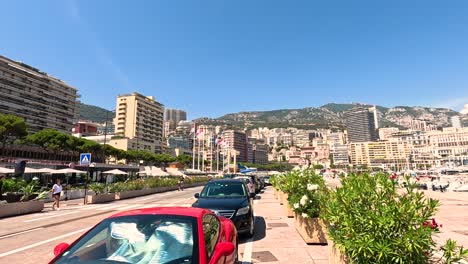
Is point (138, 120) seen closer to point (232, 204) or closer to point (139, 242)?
point (232, 204)

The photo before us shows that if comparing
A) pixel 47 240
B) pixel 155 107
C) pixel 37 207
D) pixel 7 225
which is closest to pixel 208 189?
pixel 47 240

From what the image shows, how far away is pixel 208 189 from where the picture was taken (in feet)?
34.7

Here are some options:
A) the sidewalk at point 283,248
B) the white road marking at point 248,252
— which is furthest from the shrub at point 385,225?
the white road marking at point 248,252

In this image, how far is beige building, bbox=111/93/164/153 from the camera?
13825cm

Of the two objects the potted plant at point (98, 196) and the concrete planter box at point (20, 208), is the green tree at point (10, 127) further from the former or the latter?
the concrete planter box at point (20, 208)

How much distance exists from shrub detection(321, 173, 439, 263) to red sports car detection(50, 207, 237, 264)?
65.0 inches

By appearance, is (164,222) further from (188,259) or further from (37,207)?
(37,207)

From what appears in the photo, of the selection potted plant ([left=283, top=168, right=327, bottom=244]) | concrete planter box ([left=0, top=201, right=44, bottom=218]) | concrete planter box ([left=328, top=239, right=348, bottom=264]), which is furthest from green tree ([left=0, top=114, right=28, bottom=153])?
concrete planter box ([left=328, top=239, right=348, bottom=264])

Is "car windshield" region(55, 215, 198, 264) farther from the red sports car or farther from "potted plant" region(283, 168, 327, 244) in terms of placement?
"potted plant" region(283, 168, 327, 244)

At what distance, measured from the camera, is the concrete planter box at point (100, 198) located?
21688 millimetres

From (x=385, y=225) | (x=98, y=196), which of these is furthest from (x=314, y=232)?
(x=98, y=196)

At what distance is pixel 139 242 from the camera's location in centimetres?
323

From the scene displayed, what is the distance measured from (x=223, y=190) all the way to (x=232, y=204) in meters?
1.85

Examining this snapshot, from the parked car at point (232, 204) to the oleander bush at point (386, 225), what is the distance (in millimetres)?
3873
